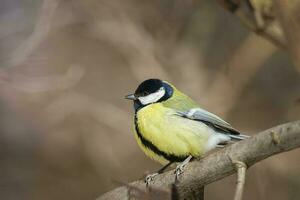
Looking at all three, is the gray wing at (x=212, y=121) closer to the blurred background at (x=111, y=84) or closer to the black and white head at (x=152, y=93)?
the black and white head at (x=152, y=93)

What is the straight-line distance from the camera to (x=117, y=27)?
3699mm

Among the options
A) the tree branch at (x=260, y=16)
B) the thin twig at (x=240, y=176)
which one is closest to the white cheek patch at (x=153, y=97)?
the tree branch at (x=260, y=16)

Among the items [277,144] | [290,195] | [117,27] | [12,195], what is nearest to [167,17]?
[117,27]

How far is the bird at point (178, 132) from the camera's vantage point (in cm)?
207

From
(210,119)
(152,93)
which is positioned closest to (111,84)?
(152,93)

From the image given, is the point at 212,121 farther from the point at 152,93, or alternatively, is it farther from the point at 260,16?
the point at 260,16

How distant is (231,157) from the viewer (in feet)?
4.85

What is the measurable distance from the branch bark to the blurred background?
172 centimetres

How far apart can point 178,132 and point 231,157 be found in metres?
0.62

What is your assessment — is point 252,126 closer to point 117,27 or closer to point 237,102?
point 237,102

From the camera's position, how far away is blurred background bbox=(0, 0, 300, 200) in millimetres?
3455

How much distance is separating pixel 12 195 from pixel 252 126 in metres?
1.48

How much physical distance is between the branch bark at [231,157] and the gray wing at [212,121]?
396mm

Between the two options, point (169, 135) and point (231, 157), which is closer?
point (231, 157)
